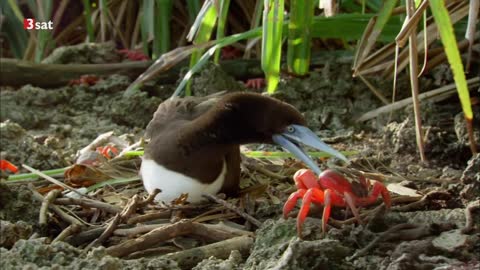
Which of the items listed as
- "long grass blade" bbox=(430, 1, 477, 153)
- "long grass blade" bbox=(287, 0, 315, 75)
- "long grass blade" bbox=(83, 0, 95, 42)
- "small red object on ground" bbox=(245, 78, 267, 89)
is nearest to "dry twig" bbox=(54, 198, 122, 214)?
"long grass blade" bbox=(287, 0, 315, 75)

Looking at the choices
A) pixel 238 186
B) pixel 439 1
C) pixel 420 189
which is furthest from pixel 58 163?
pixel 439 1

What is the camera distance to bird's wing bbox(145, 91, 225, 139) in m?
2.89

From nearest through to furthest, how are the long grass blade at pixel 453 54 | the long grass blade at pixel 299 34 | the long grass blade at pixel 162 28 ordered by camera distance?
1. the long grass blade at pixel 453 54
2. the long grass blade at pixel 299 34
3. the long grass blade at pixel 162 28

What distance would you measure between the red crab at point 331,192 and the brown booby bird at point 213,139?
69mm

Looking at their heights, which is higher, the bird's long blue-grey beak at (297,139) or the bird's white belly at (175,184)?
the bird's long blue-grey beak at (297,139)

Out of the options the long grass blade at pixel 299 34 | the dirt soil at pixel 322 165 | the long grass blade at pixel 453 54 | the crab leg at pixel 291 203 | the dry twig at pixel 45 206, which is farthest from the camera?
the long grass blade at pixel 299 34

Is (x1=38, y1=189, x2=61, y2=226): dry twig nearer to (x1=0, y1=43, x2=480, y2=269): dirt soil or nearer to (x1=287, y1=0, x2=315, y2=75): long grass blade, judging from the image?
(x1=0, y1=43, x2=480, y2=269): dirt soil

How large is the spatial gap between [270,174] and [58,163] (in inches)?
34.7

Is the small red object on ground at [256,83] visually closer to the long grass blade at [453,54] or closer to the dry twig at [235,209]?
the dry twig at [235,209]

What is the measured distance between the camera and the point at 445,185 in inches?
113

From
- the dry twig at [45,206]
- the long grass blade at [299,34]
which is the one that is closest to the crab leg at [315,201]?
the dry twig at [45,206]

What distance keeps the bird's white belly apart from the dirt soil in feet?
0.35

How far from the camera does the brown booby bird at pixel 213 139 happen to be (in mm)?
2588

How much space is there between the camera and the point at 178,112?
9.64ft
